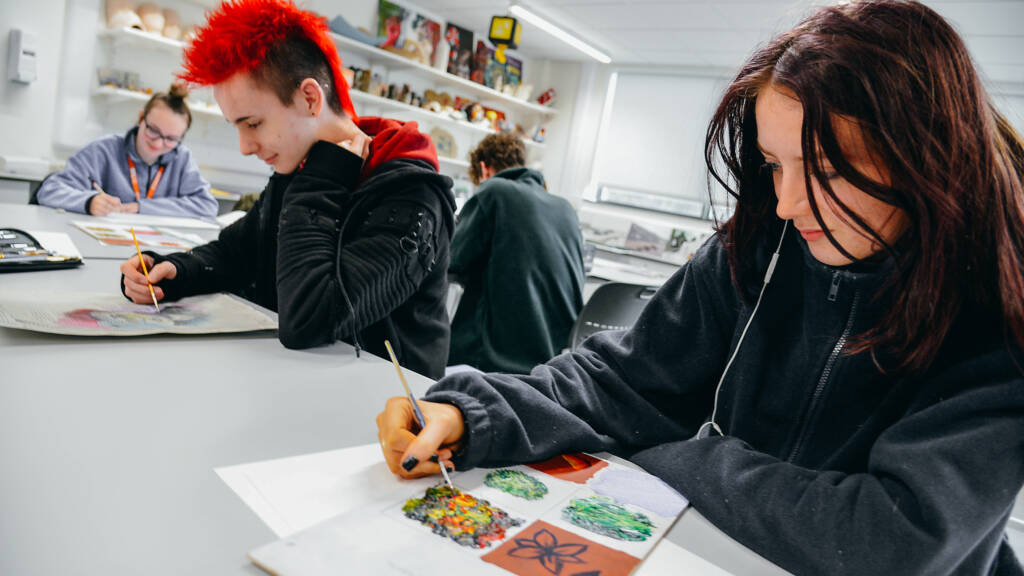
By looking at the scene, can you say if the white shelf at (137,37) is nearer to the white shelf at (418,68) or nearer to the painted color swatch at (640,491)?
the white shelf at (418,68)

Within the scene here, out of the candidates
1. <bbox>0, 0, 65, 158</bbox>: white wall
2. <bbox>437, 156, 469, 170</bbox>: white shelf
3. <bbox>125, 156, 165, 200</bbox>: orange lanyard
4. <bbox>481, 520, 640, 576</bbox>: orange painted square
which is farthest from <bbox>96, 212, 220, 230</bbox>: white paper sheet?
<bbox>437, 156, 469, 170</bbox>: white shelf

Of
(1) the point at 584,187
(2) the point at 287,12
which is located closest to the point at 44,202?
(2) the point at 287,12

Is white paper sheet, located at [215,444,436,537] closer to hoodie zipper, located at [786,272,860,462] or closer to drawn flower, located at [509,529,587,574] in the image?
drawn flower, located at [509,529,587,574]

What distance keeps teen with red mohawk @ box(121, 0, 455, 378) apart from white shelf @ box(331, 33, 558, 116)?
10.6ft

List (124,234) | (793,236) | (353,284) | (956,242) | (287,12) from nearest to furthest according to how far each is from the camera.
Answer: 1. (956,242)
2. (793,236)
3. (353,284)
4. (287,12)
5. (124,234)

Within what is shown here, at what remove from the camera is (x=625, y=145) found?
6430 millimetres

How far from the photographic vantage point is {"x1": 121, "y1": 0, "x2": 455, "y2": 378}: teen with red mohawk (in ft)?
3.61

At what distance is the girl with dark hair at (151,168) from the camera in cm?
270

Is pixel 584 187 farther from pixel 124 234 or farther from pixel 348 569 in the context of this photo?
pixel 348 569

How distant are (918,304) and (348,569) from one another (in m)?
0.57

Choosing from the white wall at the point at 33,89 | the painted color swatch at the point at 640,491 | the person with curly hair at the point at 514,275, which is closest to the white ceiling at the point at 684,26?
the person with curly hair at the point at 514,275

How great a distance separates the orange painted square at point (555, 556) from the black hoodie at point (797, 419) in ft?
0.43

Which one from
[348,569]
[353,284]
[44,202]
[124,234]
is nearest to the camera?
→ [348,569]

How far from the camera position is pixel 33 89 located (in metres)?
3.57
